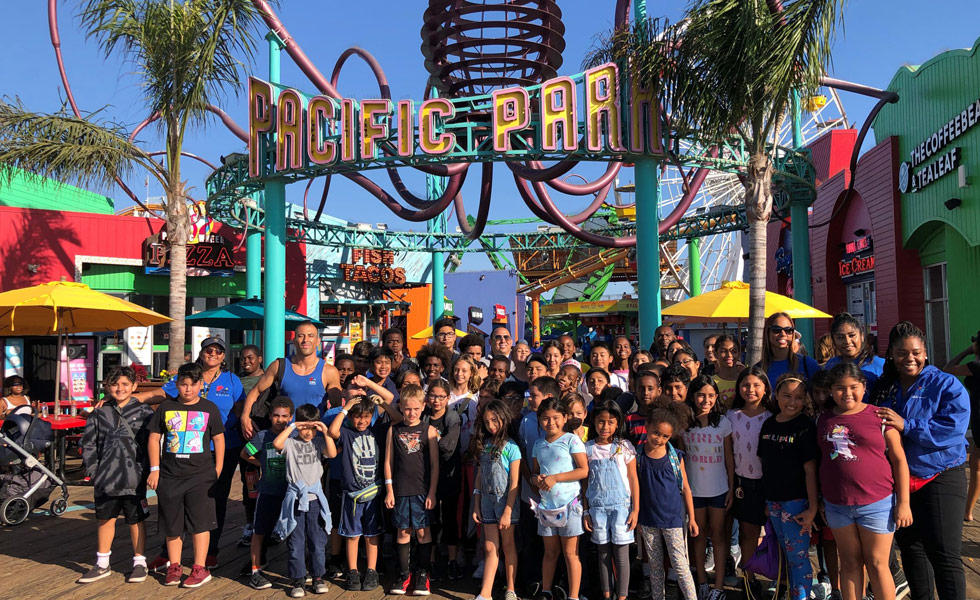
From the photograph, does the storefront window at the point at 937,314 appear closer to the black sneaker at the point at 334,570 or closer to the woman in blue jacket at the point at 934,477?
the woman in blue jacket at the point at 934,477

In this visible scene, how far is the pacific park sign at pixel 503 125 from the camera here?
1159 centimetres

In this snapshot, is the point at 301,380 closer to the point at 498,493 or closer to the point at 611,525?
the point at 498,493

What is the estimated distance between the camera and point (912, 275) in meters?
13.9

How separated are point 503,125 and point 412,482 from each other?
758 cm

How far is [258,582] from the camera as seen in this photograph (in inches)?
209

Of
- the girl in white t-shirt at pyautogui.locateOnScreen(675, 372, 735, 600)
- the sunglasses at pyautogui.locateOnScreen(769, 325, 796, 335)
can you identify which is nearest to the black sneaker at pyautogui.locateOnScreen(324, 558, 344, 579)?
the girl in white t-shirt at pyautogui.locateOnScreen(675, 372, 735, 600)

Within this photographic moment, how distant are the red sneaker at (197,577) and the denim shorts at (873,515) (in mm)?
4306

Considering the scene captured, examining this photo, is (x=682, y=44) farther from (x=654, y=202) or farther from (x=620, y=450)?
(x=620, y=450)

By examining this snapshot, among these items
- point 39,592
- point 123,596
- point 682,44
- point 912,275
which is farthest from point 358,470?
point 912,275

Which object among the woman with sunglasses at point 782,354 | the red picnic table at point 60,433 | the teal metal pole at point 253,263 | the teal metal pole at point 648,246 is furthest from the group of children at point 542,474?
the teal metal pole at point 253,263

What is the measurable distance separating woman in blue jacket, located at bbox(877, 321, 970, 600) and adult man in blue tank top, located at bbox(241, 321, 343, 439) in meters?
3.98

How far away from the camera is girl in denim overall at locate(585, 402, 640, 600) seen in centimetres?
469

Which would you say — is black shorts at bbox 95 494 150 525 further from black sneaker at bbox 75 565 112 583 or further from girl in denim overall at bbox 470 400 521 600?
girl in denim overall at bbox 470 400 521 600

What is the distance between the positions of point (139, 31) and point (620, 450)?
Result: 10.3 metres
